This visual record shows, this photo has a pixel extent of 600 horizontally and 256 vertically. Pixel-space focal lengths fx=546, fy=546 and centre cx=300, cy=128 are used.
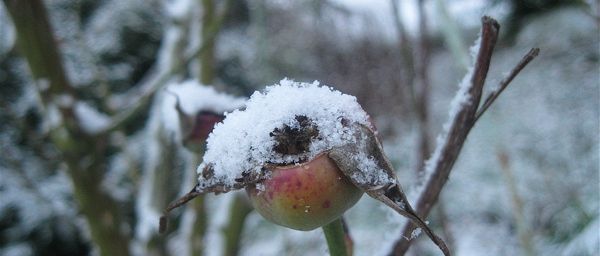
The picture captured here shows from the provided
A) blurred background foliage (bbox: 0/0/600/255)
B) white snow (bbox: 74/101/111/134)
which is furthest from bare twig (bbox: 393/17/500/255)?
white snow (bbox: 74/101/111/134)

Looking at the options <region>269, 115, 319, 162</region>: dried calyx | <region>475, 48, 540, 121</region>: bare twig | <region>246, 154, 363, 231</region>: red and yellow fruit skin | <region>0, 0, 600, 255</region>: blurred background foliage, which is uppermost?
<region>475, 48, 540, 121</region>: bare twig

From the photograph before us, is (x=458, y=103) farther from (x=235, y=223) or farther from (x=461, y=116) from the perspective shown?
(x=235, y=223)

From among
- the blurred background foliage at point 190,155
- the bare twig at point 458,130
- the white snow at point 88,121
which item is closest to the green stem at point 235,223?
the blurred background foliage at point 190,155

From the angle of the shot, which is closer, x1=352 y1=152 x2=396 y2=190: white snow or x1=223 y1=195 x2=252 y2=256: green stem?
x1=352 y1=152 x2=396 y2=190: white snow

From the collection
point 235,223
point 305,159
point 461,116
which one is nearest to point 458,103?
point 461,116

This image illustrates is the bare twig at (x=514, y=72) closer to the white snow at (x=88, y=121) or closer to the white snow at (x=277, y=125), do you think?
the white snow at (x=277, y=125)

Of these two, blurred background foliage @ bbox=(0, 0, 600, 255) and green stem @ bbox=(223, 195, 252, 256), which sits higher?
green stem @ bbox=(223, 195, 252, 256)

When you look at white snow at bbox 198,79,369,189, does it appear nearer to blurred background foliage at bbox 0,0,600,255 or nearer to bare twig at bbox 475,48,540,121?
bare twig at bbox 475,48,540,121
